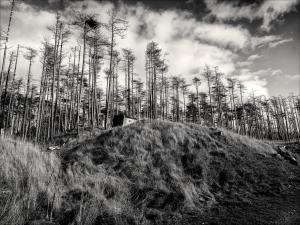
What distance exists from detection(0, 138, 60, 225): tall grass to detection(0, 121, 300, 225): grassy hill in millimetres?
21

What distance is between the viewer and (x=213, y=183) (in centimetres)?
992

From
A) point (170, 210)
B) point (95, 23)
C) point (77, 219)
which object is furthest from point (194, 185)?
point (95, 23)

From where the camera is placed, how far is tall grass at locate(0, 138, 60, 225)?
14.3 feet

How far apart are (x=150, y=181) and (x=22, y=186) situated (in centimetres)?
472

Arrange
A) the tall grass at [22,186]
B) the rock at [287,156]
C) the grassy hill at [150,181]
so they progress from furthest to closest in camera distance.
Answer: the rock at [287,156] → the grassy hill at [150,181] → the tall grass at [22,186]

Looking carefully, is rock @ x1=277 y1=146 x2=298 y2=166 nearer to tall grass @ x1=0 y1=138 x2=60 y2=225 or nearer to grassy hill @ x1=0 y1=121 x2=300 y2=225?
grassy hill @ x1=0 y1=121 x2=300 y2=225

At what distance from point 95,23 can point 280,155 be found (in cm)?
1923

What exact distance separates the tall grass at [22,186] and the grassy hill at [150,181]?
0.07 feet

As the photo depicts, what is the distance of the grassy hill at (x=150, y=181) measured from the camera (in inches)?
211

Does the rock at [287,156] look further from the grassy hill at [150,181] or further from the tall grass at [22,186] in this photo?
the tall grass at [22,186]

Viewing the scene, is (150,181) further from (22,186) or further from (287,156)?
(287,156)

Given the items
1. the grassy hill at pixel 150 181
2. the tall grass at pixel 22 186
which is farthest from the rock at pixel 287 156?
the tall grass at pixel 22 186

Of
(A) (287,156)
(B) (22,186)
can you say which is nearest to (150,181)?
(B) (22,186)

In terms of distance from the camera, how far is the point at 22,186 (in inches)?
214
